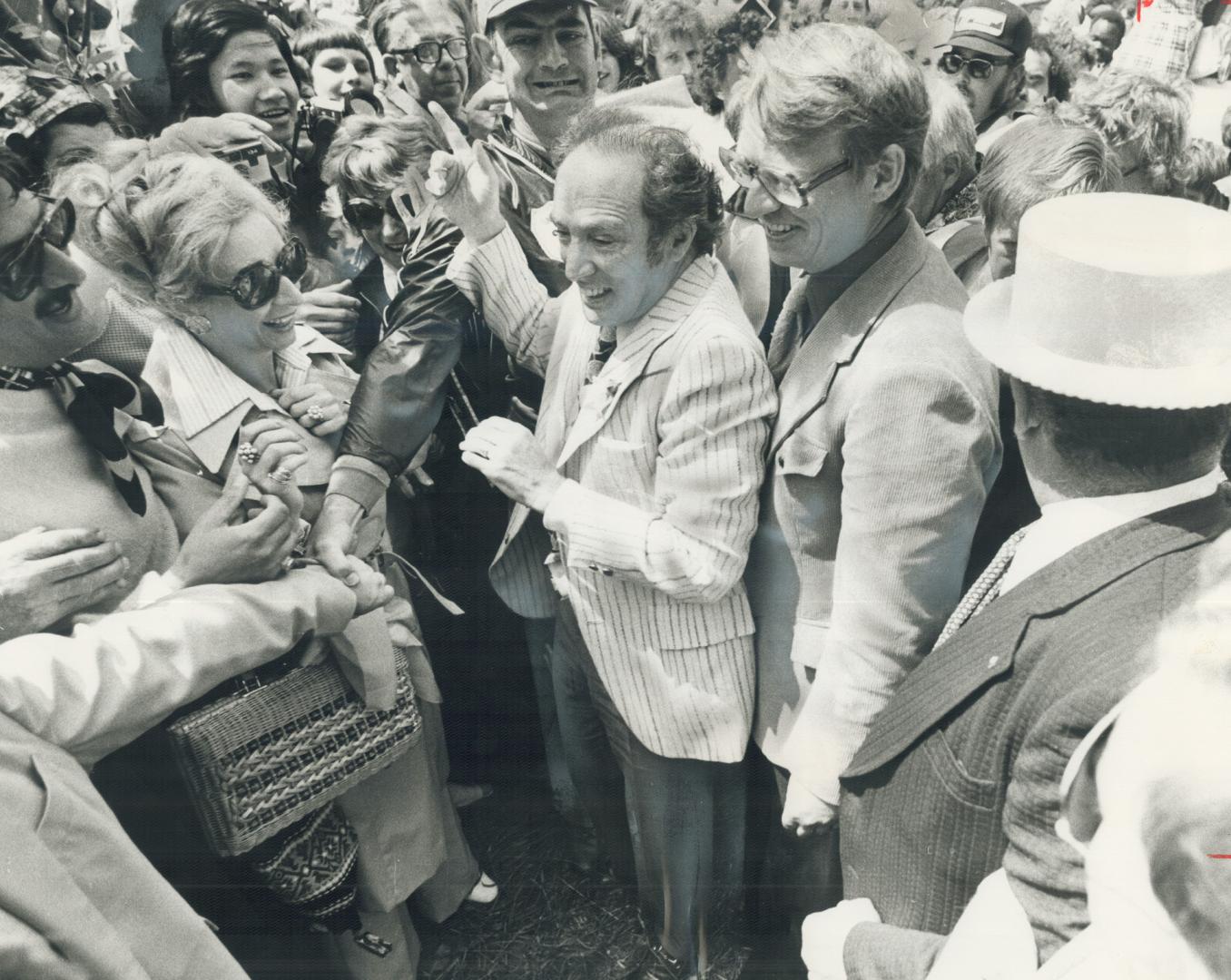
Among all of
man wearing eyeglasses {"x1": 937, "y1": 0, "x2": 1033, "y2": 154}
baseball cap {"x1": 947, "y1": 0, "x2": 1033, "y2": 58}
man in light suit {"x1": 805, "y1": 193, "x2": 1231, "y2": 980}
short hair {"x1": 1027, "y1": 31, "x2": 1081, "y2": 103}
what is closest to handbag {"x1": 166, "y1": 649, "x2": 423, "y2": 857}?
man in light suit {"x1": 805, "y1": 193, "x2": 1231, "y2": 980}

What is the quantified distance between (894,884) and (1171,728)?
76 centimetres

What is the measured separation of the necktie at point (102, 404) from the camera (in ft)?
6.93

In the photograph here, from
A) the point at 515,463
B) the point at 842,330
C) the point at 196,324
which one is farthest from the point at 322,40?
the point at 842,330

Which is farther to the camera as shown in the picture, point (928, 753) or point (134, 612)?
point (134, 612)

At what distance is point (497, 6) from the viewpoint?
2.74 meters

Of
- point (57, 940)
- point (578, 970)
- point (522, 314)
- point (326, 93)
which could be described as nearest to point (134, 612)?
Answer: point (57, 940)

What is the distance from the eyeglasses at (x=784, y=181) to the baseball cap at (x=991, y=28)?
0.96 meters

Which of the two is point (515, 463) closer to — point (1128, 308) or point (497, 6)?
point (497, 6)

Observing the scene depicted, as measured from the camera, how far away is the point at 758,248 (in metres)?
2.89

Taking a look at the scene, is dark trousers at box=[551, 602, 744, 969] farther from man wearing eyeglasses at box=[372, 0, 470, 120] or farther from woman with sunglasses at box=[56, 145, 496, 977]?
man wearing eyeglasses at box=[372, 0, 470, 120]

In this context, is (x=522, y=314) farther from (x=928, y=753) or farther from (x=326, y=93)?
(x=928, y=753)

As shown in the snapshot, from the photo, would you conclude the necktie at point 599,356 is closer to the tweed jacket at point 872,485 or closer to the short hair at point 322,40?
the tweed jacket at point 872,485

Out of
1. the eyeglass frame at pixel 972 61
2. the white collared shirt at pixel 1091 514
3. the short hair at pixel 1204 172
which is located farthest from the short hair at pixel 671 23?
the white collared shirt at pixel 1091 514

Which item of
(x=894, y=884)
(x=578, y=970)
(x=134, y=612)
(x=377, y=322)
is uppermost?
(x=377, y=322)
